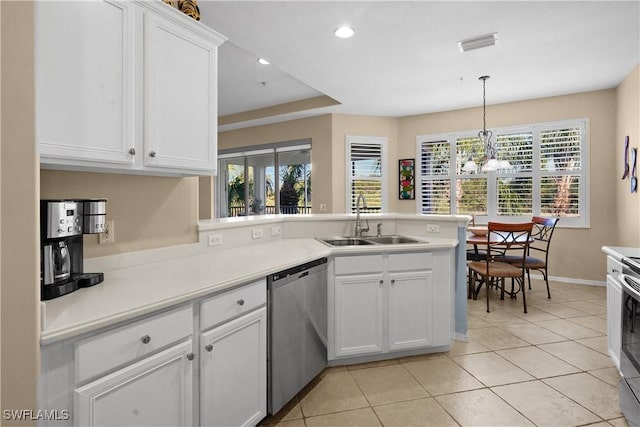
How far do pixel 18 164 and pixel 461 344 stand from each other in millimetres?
3053

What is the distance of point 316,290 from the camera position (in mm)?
2156

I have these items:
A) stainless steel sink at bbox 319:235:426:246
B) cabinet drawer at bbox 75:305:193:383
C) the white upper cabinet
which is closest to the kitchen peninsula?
cabinet drawer at bbox 75:305:193:383

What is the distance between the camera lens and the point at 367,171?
5992 millimetres

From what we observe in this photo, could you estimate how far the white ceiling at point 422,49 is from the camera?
2643mm

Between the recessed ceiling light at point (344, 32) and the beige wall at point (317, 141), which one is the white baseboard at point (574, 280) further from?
the recessed ceiling light at point (344, 32)

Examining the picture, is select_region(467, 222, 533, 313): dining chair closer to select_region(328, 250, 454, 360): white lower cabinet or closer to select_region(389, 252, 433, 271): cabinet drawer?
select_region(328, 250, 454, 360): white lower cabinet

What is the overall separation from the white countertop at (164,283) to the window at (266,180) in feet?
12.6

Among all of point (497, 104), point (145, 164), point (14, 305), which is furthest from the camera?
point (497, 104)

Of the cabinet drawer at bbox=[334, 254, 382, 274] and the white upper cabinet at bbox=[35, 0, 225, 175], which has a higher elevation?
the white upper cabinet at bbox=[35, 0, 225, 175]

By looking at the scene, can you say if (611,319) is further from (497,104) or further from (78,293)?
(497,104)

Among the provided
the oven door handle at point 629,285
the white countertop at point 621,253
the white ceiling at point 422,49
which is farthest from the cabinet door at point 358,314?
the white ceiling at point 422,49

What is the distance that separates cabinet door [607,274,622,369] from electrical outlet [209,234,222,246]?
258 cm

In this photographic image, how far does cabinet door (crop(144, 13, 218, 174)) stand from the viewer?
157 centimetres

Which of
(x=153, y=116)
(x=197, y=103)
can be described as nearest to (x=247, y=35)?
(x=197, y=103)
